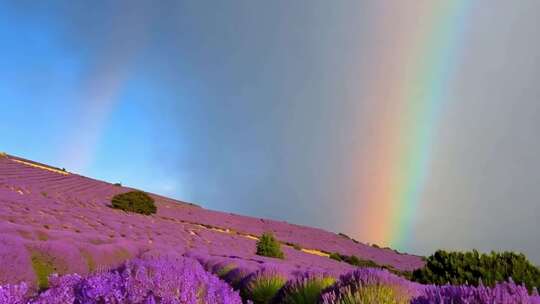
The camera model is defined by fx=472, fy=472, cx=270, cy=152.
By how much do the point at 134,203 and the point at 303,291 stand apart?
32103mm

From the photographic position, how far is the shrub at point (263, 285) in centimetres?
770

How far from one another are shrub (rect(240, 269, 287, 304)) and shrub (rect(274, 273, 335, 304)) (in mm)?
1139

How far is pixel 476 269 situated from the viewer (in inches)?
581

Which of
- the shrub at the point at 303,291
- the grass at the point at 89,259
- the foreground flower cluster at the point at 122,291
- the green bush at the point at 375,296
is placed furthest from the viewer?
the grass at the point at 89,259

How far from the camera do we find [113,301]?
3.57 meters

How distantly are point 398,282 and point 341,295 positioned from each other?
0.92 metres

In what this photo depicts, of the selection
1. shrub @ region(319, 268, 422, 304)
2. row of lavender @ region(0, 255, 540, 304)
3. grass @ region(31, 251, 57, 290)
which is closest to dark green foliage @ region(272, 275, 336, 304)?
row of lavender @ region(0, 255, 540, 304)

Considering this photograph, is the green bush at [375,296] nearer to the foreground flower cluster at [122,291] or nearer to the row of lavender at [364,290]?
the row of lavender at [364,290]

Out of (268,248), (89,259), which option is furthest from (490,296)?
(268,248)

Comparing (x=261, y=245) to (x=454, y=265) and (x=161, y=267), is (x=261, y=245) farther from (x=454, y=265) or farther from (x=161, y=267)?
(x=161, y=267)

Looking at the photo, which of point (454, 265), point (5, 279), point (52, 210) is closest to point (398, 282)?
point (5, 279)

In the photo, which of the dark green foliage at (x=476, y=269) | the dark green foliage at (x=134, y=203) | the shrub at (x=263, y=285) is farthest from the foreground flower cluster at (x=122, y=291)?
the dark green foliage at (x=134, y=203)

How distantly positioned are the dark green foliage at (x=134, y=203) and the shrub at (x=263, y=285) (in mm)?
29392

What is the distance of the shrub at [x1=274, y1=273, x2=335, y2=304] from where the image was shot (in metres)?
5.93
